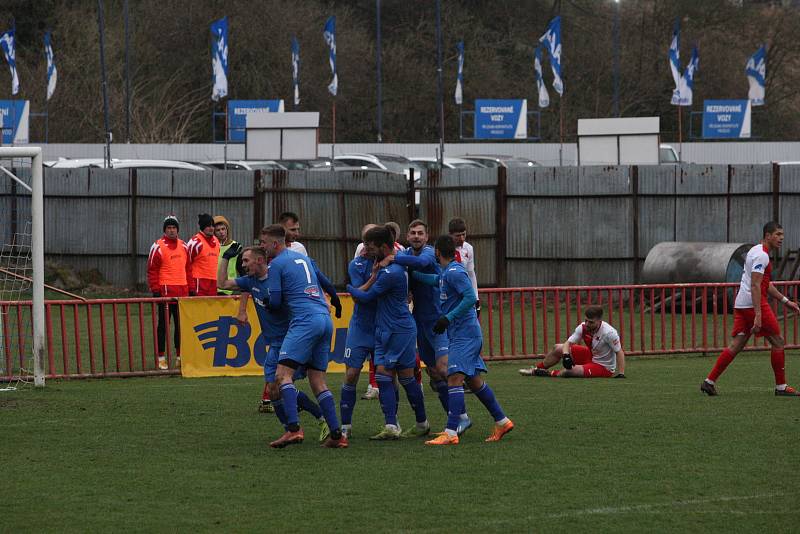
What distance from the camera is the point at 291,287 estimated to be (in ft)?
32.9

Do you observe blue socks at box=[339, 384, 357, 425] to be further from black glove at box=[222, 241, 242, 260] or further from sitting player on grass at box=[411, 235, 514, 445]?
black glove at box=[222, 241, 242, 260]

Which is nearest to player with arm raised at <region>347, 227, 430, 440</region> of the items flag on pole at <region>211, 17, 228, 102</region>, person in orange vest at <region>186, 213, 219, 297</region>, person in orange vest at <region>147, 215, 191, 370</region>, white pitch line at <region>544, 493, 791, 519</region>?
white pitch line at <region>544, 493, 791, 519</region>

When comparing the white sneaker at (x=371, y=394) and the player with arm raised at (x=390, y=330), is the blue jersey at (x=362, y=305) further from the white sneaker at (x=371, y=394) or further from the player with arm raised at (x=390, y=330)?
the white sneaker at (x=371, y=394)

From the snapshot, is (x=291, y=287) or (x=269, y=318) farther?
(x=269, y=318)

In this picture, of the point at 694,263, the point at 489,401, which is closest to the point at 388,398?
the point at 489,401

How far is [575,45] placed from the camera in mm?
58719

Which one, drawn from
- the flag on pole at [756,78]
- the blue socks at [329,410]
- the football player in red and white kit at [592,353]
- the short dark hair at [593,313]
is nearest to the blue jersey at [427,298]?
the blue socks at [329,410]

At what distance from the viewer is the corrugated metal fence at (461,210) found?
26000mm

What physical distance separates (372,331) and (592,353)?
18.2ft

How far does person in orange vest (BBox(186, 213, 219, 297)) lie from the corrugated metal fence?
924 cm

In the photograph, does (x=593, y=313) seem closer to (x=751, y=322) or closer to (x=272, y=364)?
(x=751, y=322)

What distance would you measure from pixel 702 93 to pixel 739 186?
112ft

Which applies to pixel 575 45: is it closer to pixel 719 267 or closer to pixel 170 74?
pixel 170 74

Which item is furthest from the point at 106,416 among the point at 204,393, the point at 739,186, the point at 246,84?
the point at 246,84
